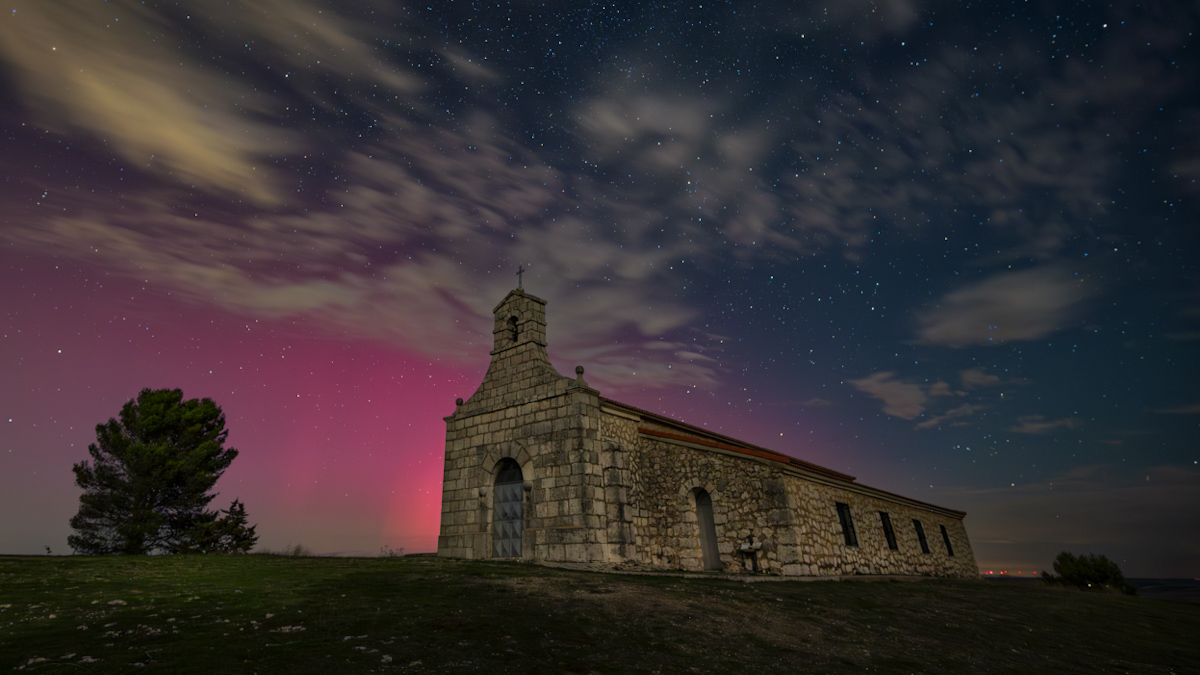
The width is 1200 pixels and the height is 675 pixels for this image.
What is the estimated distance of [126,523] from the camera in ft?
77.9

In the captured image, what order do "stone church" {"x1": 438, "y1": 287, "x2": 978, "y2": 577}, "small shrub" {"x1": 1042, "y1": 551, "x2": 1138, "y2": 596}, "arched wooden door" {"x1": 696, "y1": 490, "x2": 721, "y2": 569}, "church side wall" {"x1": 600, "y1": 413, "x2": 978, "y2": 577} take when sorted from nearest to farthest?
"church side wall" {"x1": 600, "y1": 413, "x2": 978, "y2": 577} < "stone church" {"x1": 438, "y1": 287, "x2": 978, "y2": 577} < "arched wooden door" {"x1": 696, "y1": 490, "x2": 721, "y2": 569} < "small shrub" {"x1": 1042, "y1": 551, "x2": 1138, "y2": 596}

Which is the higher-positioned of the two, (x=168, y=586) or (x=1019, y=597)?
(x=168, y=586)

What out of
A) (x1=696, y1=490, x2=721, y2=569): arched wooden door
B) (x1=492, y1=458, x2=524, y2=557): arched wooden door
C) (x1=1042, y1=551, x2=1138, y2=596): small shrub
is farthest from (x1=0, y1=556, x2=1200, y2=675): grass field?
(x1=1042, y1=551, x2=1138, y2=596): small shrub

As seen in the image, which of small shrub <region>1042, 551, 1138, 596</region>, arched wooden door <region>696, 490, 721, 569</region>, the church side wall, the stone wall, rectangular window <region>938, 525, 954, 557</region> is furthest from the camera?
Answer: rectangular window <region>938, 525, 954, 557</region>

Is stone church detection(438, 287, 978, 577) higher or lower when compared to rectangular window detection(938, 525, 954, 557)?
higher

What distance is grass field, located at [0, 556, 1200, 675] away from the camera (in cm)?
532

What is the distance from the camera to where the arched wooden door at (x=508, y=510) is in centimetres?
1691

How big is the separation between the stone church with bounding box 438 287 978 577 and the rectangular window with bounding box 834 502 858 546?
7 cm

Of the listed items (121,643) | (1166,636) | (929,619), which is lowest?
(1166,636)

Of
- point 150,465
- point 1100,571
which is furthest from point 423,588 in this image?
point 1100,571

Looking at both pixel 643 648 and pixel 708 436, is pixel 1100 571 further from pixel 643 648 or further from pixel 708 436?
pixel 643 648

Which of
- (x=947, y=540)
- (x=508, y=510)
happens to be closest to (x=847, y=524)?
(x=508, y=510)

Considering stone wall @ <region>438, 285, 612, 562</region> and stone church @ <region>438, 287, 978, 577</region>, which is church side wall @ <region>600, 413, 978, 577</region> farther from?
stone wall @ <region>438, 285, 612, 562</region>

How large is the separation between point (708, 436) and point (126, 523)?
25923mm
